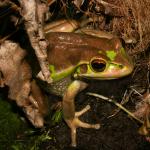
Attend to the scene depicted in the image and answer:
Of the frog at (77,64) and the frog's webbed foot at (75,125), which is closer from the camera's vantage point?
the frog at (77,64)

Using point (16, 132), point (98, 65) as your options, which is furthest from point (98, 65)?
point (16, 132)

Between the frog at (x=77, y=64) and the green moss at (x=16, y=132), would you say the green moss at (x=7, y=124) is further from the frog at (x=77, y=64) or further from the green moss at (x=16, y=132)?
the frog at (x=77, y=64)

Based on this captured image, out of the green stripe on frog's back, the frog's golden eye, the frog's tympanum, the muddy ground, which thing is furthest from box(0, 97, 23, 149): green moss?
the frog's golden eye

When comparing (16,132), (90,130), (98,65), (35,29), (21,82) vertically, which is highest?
(35,29)

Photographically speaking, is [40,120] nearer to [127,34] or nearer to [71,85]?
[71,85]

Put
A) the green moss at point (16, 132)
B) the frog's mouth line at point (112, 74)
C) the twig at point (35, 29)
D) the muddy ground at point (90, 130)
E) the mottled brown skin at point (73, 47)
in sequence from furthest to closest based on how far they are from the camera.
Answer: the green moss at point (16, 132) < the muddy ground at point (90, 130) < the mottled brown skin at point (73, 47) < the frog's mouth line at point (112, 74) < the twig at point (35, 29)

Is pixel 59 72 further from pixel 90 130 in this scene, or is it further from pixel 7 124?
pixel 7 124

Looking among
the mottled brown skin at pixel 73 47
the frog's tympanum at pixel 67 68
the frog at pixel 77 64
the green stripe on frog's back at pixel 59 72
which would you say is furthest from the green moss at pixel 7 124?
the mottled brown skin at pixel 73 47

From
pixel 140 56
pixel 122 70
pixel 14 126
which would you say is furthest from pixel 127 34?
pixel 14 126

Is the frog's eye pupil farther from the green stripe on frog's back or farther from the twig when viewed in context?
the twig
